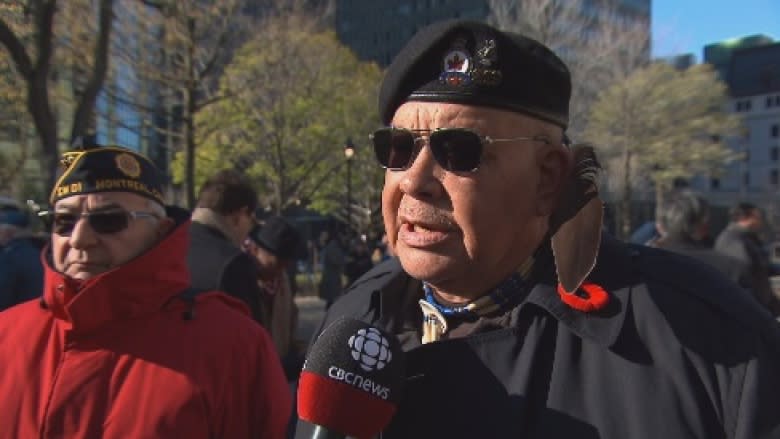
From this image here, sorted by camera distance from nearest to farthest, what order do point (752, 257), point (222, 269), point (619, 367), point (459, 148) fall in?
1. point (619, 367)
2. point (459, 148)
3. point (222, 269)
4. point (752, 257)

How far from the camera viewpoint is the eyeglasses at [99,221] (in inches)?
105

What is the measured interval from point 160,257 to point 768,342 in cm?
204

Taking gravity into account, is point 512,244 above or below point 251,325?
above

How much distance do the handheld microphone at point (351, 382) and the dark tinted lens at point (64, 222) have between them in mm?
1575

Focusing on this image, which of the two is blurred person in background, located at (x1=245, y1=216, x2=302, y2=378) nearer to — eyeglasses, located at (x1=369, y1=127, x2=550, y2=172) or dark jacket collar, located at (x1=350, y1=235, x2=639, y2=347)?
dark jacket collar, located at (x1=350, y1=235, x2=639, y2=347)

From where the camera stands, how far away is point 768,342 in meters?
1.38

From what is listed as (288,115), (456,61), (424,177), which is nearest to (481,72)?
(456,61)

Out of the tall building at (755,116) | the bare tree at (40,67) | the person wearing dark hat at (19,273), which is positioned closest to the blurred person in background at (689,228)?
the person wearing dark hat at (19,273)

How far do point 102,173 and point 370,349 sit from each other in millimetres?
1692

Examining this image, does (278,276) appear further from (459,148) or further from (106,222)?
(459,148)

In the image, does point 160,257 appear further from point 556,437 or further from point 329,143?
point 329,143

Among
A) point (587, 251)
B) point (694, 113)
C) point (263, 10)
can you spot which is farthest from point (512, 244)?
point (694, 113)

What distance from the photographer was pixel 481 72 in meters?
1.55

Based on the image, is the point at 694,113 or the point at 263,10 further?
the point at 694,113
